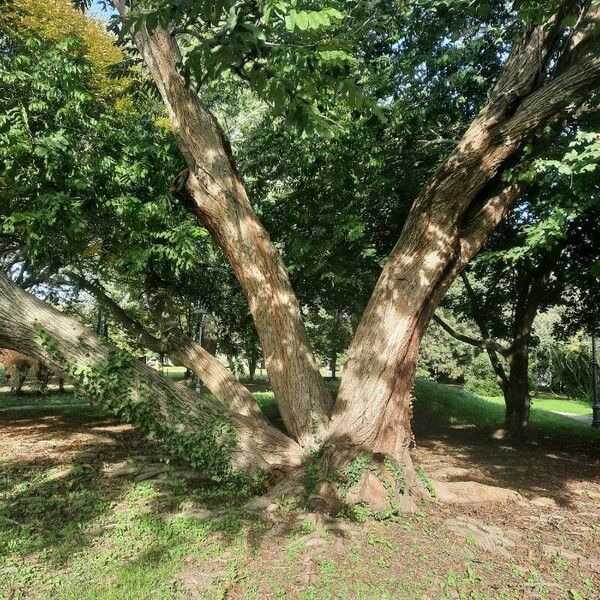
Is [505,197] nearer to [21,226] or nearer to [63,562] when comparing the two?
[63,562]

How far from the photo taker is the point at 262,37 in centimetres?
286

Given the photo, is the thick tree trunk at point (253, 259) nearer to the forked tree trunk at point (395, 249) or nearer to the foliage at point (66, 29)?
the forked tree trunk at point (395, 249)

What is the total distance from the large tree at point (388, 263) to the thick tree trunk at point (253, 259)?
14mm

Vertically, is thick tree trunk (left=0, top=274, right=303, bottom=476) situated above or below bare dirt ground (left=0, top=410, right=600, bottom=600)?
above

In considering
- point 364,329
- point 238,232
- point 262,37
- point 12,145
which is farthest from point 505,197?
point 12,145

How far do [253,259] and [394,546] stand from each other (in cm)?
340

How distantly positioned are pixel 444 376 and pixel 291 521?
28184 mm

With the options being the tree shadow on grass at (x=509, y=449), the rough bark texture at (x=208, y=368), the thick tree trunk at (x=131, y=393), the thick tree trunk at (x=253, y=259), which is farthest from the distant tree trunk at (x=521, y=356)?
the thick tree trunk at (x=131, y=393)

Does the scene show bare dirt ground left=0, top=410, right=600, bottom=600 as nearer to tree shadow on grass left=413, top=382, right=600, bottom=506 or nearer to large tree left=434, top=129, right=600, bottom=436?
tree shadow on grass left=413, top=382, right=600, bottom=506

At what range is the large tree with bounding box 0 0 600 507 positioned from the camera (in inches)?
Answer: 215

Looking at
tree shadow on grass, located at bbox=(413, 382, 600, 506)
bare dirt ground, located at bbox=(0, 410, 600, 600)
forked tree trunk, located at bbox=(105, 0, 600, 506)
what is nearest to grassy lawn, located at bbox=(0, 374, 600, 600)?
bare dirt ground, located at bbox=(0, 410, 600, 600)

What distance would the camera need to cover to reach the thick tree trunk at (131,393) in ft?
18.2

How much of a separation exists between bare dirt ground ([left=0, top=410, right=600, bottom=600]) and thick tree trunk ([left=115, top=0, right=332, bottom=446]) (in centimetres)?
137

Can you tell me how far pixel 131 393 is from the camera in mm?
5688
